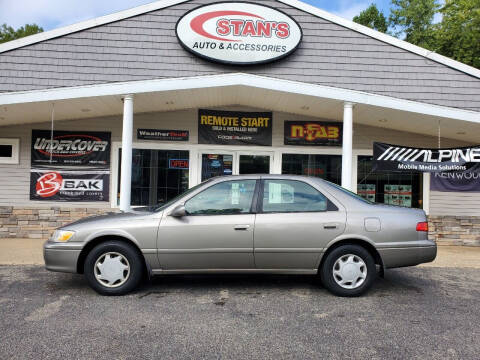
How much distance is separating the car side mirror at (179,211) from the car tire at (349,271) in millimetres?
1794

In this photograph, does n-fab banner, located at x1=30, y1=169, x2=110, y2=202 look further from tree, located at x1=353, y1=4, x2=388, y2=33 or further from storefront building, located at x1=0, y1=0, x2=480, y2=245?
tree, located at x1=353, y1=4, x2=388, y2=33

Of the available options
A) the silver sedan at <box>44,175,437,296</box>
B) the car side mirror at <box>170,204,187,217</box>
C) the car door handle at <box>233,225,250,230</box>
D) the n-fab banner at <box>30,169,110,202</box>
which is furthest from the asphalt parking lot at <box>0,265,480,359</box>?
the n-fab banner at <box>30,169,110,202</box>

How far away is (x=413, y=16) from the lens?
28.9 meters

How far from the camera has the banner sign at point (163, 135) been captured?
9.20 metres

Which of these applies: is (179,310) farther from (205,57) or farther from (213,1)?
(213,1)

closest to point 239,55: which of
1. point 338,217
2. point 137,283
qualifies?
point 338,217

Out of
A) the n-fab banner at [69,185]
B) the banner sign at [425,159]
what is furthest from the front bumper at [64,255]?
the banner sign at [425,159]

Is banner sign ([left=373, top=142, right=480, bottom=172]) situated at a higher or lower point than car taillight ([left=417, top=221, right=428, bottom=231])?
higher

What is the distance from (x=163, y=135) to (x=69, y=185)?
254cm

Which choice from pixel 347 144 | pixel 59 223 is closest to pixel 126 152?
pixel 59 223

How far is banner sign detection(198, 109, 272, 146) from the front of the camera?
367 inches

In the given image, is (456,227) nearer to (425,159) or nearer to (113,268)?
(425,159)

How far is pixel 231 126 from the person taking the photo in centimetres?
934

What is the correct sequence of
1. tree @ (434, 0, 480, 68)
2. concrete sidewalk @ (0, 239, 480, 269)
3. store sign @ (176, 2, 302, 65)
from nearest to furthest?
concrete sidewalk @ (0, 239, 480, 269)
store sign @ (176, 2, 302, 65)
tree @ (434, 0, 480, 68)
